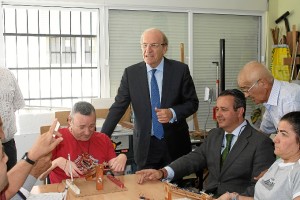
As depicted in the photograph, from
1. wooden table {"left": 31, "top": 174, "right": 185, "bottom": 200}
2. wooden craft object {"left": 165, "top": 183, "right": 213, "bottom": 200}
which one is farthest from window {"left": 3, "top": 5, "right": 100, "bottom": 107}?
wooden craft object {"left": 165, "top": 183, "right": 213, "bottom": 200}

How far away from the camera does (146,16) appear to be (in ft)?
17.5

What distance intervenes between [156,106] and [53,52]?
2.57m

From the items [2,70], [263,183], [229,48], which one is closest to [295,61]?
[229,48]

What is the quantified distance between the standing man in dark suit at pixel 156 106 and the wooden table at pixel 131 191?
0.58 metres

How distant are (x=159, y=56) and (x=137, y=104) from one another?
17.2 inches

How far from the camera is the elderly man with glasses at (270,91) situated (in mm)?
2631

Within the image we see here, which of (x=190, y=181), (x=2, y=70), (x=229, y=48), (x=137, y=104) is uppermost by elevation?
(x=229, y=48)

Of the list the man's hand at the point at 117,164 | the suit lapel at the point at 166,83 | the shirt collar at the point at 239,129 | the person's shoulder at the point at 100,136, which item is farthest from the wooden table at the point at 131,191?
the suit lapel at the point at 166,83

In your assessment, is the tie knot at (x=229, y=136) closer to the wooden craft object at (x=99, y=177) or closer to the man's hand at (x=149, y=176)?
the man's hand at (x=149, y=176)

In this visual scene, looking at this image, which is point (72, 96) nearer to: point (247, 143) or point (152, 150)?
point (152, 150)

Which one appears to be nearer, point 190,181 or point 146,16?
point 190,181

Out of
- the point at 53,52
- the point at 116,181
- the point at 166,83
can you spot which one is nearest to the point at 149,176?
the point at 116,181

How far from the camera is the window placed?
16.0 ft

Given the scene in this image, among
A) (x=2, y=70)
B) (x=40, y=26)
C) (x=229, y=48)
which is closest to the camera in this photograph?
(x=2, y=70)
